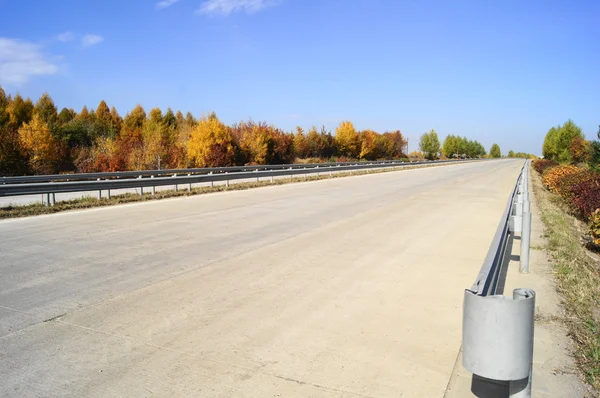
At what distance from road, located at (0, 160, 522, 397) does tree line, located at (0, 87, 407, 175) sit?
3664 centimetres

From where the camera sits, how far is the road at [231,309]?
3.88m

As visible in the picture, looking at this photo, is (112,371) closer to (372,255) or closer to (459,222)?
(372,255)

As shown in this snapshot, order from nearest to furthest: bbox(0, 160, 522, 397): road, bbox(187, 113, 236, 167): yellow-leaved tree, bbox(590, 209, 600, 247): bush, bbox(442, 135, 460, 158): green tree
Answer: bbox(0, 160, 522, 397): road
bbox(590, 209, 600, 247): bush
bbox(187, 113, 236, 167): yellow-leaved tree
bbox(442, 135, 460, 158): green tree

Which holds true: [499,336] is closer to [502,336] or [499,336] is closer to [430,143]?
[502,336]

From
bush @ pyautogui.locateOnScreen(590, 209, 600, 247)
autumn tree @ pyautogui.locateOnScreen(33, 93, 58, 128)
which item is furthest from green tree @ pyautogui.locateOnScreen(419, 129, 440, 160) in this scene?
bush @ pyautogui.locateOnScreen(590, 209, 600, 247)

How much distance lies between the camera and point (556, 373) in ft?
13.3

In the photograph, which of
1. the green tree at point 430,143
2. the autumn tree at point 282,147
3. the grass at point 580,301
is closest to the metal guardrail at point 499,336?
the grass at point 580,301

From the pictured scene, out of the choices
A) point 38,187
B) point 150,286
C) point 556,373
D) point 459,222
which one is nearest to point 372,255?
point 150,286

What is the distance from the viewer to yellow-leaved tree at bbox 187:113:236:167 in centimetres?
5450

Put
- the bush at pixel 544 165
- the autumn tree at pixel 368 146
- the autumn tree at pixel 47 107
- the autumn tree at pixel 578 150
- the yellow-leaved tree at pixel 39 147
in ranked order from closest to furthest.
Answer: the yellow-leaved tree at pixel 39 147, the bush at pixel 544 165, the autumn tree at pixel 578 150, the autumn tree at pixel 47 107, the autumn tree at pixel 368 146

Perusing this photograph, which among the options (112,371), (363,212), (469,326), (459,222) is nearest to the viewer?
(469,326)

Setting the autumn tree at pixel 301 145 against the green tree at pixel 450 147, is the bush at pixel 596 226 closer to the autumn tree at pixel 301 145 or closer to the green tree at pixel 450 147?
the autumn tree at pixel 301 145

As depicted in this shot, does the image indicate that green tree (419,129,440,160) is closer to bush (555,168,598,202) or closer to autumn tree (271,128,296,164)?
autumn tree (271,128,296,164)

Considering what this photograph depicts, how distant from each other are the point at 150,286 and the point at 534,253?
722cm
